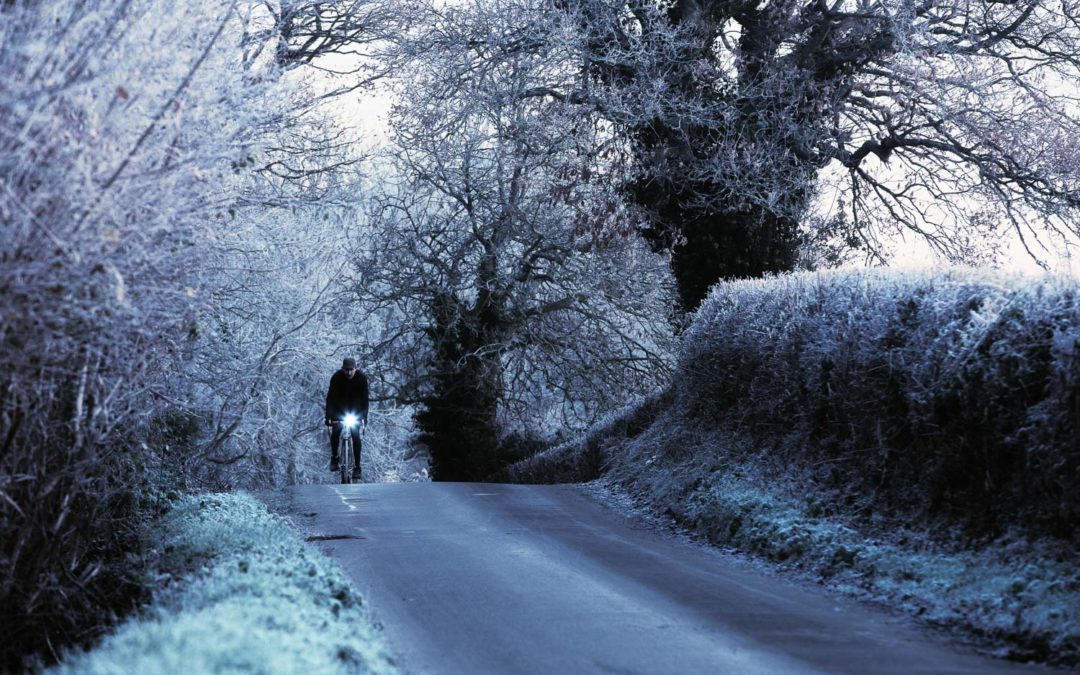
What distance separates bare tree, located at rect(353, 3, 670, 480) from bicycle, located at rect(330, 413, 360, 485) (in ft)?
21.7

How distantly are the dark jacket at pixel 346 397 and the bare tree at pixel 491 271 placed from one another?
6214mm

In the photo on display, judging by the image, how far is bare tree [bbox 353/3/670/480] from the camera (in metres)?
23.1

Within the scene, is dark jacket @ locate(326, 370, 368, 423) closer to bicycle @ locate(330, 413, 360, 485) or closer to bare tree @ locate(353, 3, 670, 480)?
bicycle @ locate(330, 413, 360, 485)

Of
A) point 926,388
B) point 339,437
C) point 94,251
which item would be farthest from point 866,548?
point 339,437

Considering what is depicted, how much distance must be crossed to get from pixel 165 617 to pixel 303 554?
270cm

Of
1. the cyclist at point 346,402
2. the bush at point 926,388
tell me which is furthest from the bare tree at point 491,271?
the bush at point 926,388

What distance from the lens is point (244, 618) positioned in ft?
22.4

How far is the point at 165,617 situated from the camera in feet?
23.7

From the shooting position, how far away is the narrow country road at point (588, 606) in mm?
7312

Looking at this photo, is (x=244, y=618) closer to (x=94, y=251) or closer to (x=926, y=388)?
(x=94, y=251)

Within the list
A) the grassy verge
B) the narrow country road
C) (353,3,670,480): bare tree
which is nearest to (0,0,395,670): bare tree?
the narrow country road

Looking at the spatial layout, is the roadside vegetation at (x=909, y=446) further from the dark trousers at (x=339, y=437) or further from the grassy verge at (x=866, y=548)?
the dark trousers at (x=339, y=437)

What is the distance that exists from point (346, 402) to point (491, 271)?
771 cm

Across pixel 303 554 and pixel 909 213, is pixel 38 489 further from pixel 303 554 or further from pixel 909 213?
pixel 909 213
